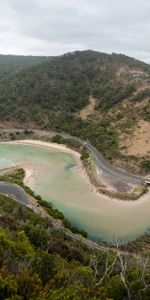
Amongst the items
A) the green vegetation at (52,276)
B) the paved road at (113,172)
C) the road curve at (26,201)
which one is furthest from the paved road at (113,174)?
the green vegetation at (52,276)

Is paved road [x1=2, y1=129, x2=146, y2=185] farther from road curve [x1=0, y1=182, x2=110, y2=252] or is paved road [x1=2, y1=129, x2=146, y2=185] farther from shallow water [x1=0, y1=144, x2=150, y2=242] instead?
road curve [x1=0, y1=182, x2=110, y2=252]

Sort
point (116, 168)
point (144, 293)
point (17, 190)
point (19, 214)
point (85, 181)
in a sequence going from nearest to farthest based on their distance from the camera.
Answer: point (144, 293), point (19, 214), point (17, 190), point (85, 181), point (116, 168)

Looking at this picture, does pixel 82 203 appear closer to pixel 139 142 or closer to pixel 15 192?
pixel 15 192

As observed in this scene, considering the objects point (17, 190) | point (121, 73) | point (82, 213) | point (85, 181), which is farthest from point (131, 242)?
point (121, 73)

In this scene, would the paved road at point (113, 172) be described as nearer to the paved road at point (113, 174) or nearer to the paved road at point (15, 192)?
the paved road at point (113, 174)

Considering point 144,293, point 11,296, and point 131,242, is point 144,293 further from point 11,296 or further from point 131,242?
point 131,242

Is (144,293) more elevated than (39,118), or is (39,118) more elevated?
(39,118)

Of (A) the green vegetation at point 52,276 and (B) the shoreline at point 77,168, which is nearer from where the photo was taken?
(A) the green vegetation at point 52,276
